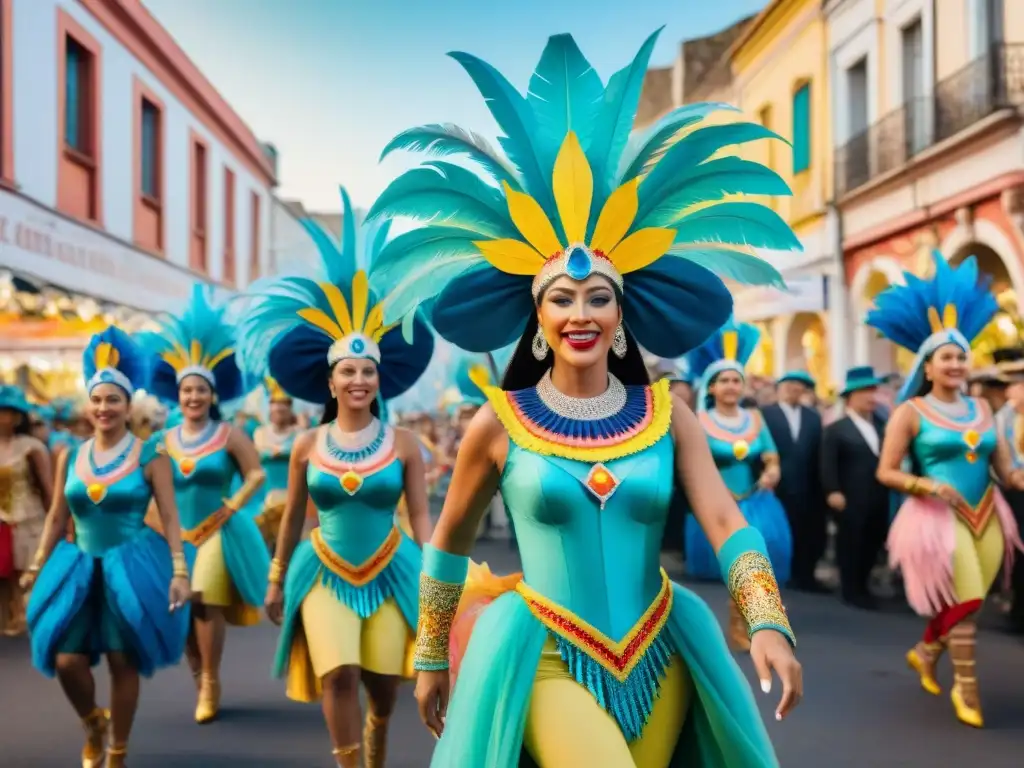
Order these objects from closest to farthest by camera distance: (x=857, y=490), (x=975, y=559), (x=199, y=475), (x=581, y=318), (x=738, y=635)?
(x=581, y=318)
(x=975, y=559)
(x=199, y=475)
(x=738, y=635)
(x=857, y=490)

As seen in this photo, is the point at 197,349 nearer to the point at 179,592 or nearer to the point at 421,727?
the point at 179,592

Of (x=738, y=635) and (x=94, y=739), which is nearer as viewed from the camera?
(x=94, y=739)

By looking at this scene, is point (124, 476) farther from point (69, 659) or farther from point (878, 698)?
point (878, 698)

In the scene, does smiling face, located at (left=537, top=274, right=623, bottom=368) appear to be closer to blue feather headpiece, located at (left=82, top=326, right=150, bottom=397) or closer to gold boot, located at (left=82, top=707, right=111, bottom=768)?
blue feather headpiece, located at (left=82, top=326, right=150, bottom=397)

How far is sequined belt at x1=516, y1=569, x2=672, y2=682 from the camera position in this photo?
2811 mm

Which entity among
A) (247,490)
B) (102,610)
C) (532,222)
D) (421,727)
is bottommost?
(421,727)

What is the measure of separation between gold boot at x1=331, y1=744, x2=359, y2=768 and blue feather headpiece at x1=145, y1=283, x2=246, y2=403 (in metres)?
3.09

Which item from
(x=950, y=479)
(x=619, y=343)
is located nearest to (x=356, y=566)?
(x=619, y=343)

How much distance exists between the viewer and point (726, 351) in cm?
841

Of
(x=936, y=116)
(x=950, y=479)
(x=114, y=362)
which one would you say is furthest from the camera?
(x=936, y=116)

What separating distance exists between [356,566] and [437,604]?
6.76ft

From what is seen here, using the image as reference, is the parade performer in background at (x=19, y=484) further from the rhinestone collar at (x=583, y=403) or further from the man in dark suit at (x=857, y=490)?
Answer: the rhinestone collar at (x=583, y=403)

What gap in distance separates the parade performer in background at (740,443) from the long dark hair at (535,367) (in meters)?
4.93

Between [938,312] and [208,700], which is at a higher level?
[938,312]
